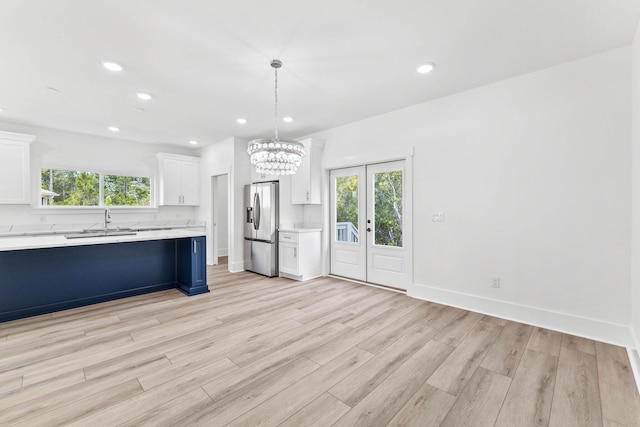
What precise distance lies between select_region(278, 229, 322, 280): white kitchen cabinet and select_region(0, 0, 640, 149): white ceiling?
2.18 meters

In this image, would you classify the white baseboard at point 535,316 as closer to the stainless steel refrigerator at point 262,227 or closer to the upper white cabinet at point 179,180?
the stainless steel refrigerator at point 262,227

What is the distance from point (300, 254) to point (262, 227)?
1020 millimetres

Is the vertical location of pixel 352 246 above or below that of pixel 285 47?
below

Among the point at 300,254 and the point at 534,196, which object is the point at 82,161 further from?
the point at 534,196

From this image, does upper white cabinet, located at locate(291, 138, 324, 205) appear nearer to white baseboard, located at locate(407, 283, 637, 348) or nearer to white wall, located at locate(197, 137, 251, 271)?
white wall, located at locate(197, 137, 251, 271)

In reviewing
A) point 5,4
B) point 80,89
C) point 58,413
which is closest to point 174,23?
point 5,4

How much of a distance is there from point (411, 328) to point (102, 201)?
6458mm

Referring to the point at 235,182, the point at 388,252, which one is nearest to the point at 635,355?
the point at 388,252

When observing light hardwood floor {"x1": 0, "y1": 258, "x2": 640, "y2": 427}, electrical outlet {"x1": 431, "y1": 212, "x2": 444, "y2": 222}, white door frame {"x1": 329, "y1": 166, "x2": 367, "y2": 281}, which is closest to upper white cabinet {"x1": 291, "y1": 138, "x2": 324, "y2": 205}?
white door frame {"x1": 329, "y1": 166, "x2": 367, "y2": 281}

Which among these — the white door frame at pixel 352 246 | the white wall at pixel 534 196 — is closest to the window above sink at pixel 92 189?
the white door frame at pixel 352 246

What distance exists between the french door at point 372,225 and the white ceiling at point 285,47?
1.13 m

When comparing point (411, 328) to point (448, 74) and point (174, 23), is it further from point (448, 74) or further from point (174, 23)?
point (174, 23)

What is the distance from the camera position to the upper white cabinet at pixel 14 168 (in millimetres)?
4664

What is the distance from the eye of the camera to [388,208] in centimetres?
449
